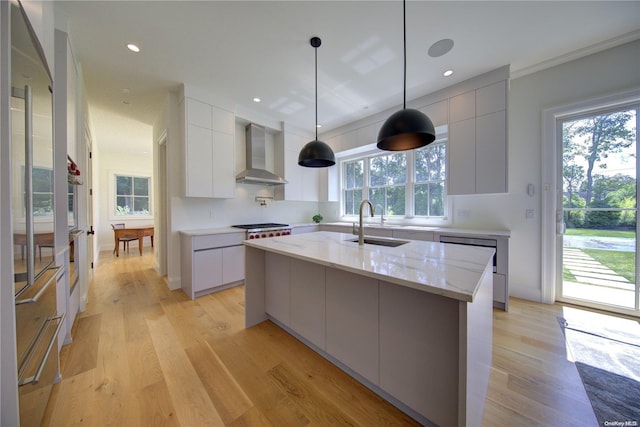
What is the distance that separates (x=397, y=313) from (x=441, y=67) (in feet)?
9.48

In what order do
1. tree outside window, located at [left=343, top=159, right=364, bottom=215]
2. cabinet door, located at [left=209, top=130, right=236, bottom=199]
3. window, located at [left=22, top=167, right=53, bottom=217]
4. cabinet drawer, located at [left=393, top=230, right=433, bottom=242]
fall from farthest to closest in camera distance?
tree outside window, located at [left=343, top=159, right=364, bottom=215] < cabinet door, located at [left=209, top=130, right=236, bottom=199] < cabinet drawer, located at [left=393, top=230, right=433, bottom=242] < window, located at [left=22, top=167, right=53, bottom=217]

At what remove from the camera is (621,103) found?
2334 mm

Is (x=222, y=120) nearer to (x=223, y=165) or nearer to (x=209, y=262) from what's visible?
(x=223, y=165)

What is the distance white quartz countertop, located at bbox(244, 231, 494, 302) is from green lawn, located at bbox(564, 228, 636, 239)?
2.01 meters

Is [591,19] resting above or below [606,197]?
above

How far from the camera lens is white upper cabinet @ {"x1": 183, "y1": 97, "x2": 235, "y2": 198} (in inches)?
121

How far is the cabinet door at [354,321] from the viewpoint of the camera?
1.38 m

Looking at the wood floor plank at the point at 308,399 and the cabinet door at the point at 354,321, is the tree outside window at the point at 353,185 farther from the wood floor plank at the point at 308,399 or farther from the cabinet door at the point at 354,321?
the wood floor plank at the point at 308,399

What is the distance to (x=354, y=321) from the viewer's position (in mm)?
1485

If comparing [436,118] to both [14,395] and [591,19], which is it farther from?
[14,395]

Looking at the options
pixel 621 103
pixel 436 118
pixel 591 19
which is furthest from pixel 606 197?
pixel 436 118

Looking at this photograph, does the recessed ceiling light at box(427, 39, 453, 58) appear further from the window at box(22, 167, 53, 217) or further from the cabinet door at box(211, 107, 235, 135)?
the window at box(22, 167, 53, 217)

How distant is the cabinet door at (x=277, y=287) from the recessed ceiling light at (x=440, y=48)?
2.63m

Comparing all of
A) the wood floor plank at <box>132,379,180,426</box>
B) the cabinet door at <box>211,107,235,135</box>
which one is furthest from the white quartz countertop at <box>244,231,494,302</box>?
the cabinet door at <box>211,107,235,135</box>
